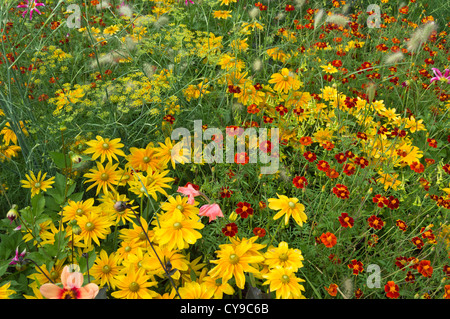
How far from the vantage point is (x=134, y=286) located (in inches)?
42.2

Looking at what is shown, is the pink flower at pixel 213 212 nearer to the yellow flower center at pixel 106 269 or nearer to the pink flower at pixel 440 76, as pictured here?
the yellow flower center at pixel 106 269

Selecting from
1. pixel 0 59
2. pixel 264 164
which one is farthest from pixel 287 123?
pixel 0 59

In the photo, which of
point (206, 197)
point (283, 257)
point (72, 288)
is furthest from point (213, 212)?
point (72, 288)

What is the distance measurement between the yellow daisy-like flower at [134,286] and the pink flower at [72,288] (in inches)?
8.8

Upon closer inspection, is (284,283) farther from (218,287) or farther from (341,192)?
(341,192)

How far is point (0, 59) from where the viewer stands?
1.97m

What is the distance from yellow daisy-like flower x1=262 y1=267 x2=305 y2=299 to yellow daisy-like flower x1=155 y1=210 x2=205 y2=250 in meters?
0.26

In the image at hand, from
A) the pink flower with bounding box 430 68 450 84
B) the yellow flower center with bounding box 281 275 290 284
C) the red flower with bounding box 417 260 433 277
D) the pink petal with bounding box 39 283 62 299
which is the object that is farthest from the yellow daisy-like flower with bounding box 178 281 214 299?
the pink flower with bounding box 430 68 450 84

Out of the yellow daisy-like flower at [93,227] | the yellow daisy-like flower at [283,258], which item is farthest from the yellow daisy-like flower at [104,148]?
the yellow daisy-like flower at [283,258]

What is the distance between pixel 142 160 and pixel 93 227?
37 cm

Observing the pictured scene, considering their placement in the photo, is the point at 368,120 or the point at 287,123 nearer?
the point at 287,123

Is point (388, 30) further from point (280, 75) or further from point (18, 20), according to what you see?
point (18, 20)
